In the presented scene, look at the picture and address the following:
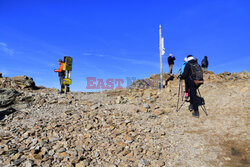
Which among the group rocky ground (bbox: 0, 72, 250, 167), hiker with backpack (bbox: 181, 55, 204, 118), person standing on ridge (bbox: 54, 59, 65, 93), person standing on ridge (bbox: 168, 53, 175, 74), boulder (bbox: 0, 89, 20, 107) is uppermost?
person standing on ridge (bbox: 168, 53, 175, 74)

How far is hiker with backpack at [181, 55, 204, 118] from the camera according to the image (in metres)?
8.12

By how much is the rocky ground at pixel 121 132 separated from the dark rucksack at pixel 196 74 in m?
2.04

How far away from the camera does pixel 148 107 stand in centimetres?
1053

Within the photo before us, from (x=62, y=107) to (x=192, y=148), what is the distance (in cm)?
709

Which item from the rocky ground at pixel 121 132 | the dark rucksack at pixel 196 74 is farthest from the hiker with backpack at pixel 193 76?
the rocky ground at pixel 121 132

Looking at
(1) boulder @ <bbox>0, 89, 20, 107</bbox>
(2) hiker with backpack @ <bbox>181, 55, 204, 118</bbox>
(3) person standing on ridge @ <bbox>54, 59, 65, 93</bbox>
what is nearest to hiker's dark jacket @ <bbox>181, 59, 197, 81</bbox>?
(2) hiker with backpack @ <bbox>181, 55, 204, 118</bbox>

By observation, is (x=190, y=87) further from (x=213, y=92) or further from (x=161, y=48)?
(x=161, y=48)

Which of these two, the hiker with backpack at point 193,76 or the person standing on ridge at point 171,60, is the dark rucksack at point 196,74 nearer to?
the hiker with backpack at point 193,76

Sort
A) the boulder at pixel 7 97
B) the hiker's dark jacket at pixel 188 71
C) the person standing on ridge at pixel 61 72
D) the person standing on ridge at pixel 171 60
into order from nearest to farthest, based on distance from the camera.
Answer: the hiker's dark jacket at pixel 188 71 → the boulder at pixel 7 97 → the person standing on ridge at pixel 61 72 → the person standing on ridge at pixel 171 60

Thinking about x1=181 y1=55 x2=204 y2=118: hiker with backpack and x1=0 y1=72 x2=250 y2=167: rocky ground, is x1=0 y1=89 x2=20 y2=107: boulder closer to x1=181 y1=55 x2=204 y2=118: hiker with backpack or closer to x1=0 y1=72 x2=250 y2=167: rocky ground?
x1=0 y1=72 x2=250 y2=167: rocky ground

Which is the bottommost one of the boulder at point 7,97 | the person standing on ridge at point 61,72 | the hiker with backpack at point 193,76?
the boulder at point 7,97

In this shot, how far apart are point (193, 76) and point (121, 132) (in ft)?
14.1

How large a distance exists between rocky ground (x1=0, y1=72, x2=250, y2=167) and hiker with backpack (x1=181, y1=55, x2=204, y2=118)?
1107 mm

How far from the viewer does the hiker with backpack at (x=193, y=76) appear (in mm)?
8117
